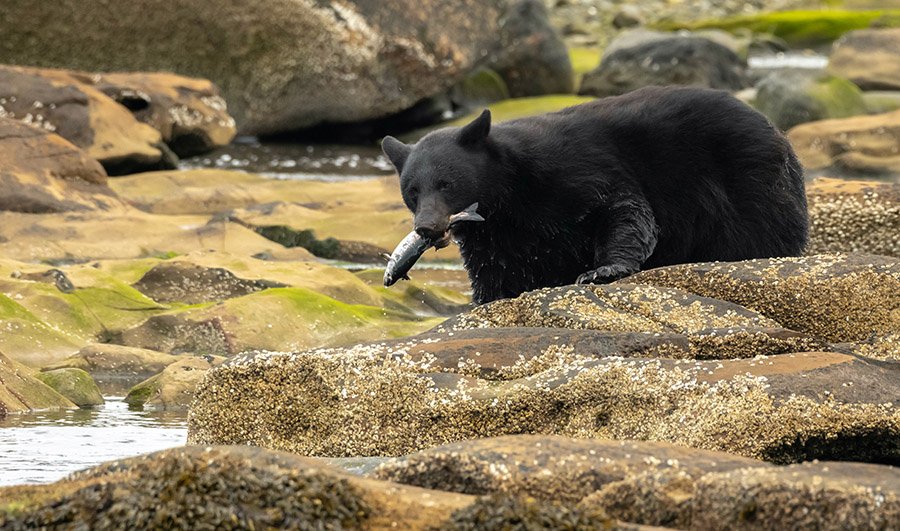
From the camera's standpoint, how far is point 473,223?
8500mm

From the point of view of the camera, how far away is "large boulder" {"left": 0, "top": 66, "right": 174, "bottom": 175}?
710 inches

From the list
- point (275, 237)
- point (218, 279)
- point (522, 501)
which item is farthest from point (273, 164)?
point (522, 501)

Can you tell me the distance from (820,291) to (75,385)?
408cm

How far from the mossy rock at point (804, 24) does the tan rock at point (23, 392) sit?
1438 inches

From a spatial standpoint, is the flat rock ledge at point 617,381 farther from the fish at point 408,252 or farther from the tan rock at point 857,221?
the tan rock at point 857,221

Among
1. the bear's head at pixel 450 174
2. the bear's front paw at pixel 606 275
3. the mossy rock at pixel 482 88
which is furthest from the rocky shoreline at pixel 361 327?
the mossy rock at pixel 482 88

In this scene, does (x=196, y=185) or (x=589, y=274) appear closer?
(x=589, y=274)

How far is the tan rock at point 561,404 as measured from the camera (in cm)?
587

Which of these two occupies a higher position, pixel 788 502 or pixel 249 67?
pixel 788 502

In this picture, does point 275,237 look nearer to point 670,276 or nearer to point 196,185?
point 196,185

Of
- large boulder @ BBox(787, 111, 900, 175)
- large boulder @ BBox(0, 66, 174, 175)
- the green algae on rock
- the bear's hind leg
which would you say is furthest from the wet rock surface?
large boulder @ BBox(787, 111, 900, 175)

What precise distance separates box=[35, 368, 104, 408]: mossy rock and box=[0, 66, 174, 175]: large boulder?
9459mm

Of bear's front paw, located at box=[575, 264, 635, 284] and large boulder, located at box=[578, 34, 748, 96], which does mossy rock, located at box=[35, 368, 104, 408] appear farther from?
large boulder, located at box=[578, 34, 748, 96]

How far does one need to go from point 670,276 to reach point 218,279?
15.6 ft
